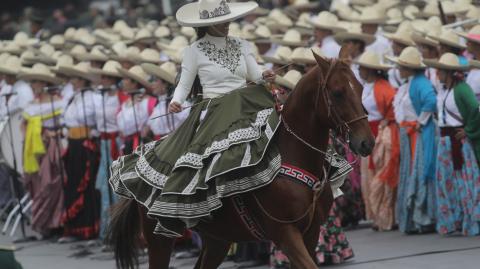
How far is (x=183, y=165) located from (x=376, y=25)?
339 inches

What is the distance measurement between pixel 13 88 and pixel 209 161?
1008 cm

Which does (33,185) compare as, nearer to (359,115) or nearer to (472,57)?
(472,57)

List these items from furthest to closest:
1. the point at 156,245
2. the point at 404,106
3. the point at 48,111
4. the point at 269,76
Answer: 1. the point at 48,111
2. the point at 404,106
3. the point at 156,245
4. the point at 269,76

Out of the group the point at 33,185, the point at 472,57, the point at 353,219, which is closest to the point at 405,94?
the point at 472,57

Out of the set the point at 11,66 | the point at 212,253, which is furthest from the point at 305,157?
the point at 11,66

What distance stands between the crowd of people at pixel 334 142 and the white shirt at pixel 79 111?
0.02 m

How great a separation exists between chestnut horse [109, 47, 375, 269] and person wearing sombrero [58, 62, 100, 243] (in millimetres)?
6763

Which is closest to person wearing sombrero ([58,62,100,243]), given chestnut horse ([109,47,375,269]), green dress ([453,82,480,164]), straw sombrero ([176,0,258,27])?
green dress ([453,82,480,164])

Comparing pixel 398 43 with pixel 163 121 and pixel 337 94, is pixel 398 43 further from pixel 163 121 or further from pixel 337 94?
pixel 337 94

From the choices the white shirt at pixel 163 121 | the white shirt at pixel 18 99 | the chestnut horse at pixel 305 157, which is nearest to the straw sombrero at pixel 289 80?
the white shirt at pixel 163 121

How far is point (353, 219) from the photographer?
622 inches

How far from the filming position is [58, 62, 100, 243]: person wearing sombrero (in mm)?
16516

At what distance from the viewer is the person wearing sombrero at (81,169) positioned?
1652cm

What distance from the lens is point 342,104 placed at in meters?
9.07
